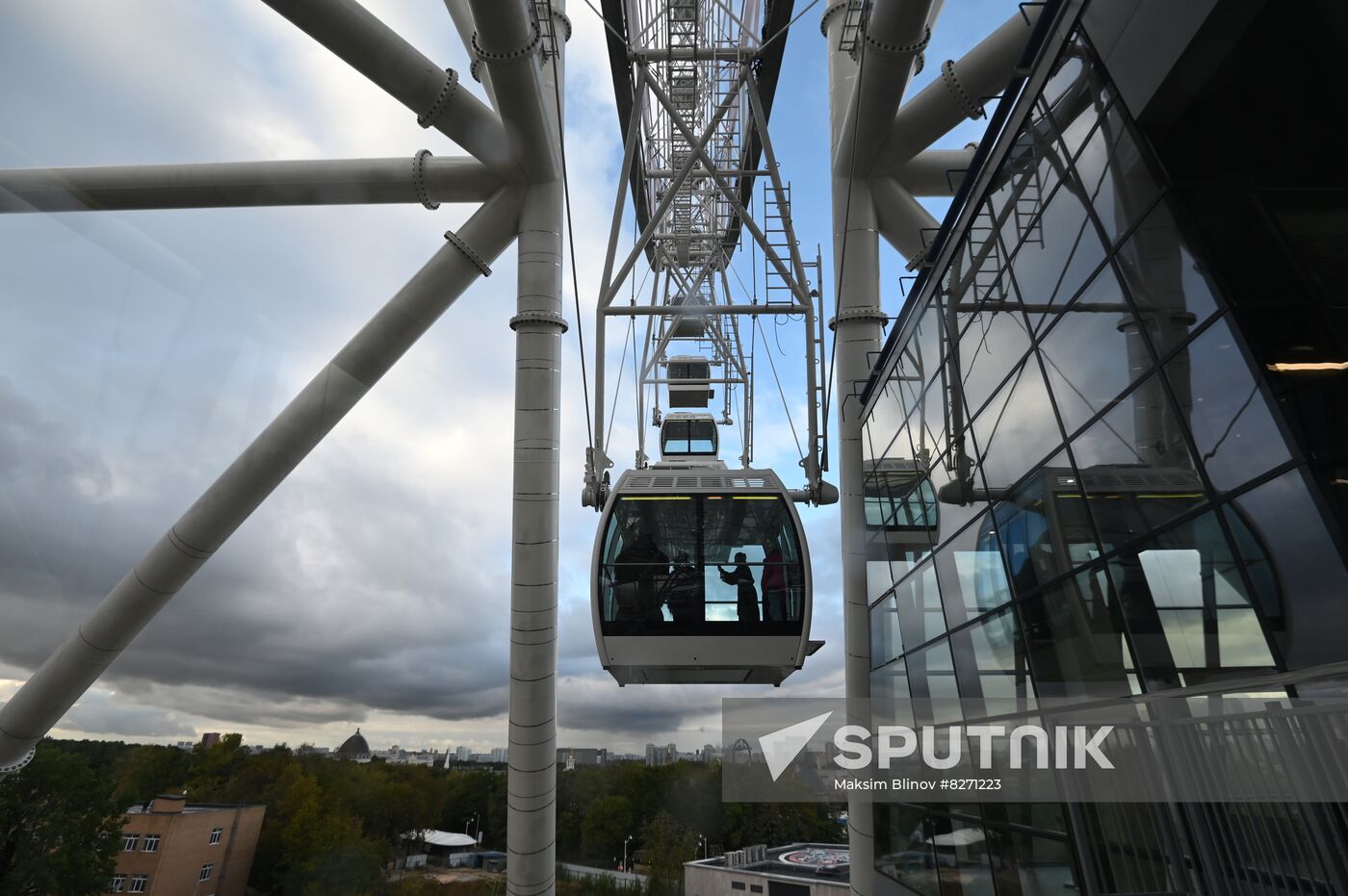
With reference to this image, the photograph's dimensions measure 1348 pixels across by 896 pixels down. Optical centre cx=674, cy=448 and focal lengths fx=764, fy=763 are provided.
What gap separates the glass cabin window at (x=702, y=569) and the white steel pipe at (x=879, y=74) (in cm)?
609

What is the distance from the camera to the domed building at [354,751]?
2252 centimetres

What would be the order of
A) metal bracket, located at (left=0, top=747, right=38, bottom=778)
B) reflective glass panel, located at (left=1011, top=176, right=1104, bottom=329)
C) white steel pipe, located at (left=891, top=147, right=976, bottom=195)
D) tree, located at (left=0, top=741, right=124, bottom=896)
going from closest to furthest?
reflective glass panel, located at (left=1011, top=176, right=1104, bottom=329) < metal bracket, located at (left=0, top=747, right=38, bottom=778) < tree, located at (left=0, top=741, right=124, bottom=896) < white steel pipe, located at (left=891, top=147, right=976, bottom=195)

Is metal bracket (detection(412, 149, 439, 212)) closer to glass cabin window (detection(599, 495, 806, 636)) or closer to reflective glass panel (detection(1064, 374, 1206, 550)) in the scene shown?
glass cabin window (detection(599, 495, 806, 636))

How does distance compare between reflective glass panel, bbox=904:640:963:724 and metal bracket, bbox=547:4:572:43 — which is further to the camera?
metal bracket, bbox=547:4:572:43

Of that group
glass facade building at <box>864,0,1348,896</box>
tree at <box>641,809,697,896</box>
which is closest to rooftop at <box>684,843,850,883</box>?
tree at <box>641,809,697,896</box>

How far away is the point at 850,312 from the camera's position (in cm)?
1323

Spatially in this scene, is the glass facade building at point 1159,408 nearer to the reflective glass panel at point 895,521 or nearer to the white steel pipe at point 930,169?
the reflective glass panel at point 895,521

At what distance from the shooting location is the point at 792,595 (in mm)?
10664

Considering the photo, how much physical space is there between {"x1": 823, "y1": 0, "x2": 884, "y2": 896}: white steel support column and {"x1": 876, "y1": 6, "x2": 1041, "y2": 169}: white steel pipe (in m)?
1.00

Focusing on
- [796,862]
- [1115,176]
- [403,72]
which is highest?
[403,72]

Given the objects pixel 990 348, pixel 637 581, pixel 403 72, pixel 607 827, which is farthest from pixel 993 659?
pixel 607 827

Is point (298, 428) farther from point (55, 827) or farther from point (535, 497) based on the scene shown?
point (55, 827)

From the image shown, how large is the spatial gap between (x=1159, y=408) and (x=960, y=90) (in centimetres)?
934

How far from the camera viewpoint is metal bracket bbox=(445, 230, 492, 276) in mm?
12609
